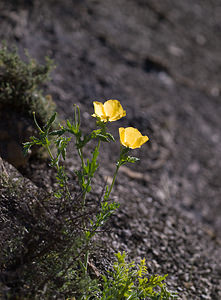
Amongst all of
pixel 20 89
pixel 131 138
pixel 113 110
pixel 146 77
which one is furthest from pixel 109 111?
pixel 146 77

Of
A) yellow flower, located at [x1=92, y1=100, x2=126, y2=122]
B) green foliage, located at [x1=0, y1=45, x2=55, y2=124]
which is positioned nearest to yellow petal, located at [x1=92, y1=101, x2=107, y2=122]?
yellow flower, located at [x1=92, y1=100, x2=126, y2=122]

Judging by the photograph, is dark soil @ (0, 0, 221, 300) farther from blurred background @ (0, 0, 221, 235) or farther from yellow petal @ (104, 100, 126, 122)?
yellow petal @ (104, 100, 126, 122)

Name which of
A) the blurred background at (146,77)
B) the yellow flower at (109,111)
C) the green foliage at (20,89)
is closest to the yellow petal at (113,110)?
the yellow flower at (109,111)

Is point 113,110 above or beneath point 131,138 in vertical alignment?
above

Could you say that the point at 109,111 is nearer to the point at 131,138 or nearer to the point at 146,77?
the point at 131,138

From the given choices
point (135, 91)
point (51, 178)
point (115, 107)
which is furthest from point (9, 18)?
point (115, 107)

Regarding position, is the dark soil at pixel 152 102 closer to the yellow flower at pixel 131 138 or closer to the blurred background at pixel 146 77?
the blurred background at pixel 146 77

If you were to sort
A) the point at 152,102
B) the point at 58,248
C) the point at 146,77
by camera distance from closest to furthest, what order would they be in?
the point at 58,248 → the point at 152,102 → the point at 146,77
